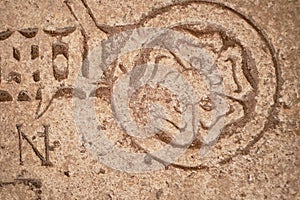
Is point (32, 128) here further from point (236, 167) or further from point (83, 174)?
point (236, 167)

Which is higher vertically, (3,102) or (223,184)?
(3,102)

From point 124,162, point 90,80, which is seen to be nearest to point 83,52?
point 90,80

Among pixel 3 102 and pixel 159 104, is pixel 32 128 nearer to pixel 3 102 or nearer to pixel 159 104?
Result: pixel 3 102

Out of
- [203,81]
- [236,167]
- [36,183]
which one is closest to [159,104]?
[203,81]

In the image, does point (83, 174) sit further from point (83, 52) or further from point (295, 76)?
point (295, 76)

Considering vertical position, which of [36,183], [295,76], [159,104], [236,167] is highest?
[295,76]

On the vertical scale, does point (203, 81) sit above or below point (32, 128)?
above
